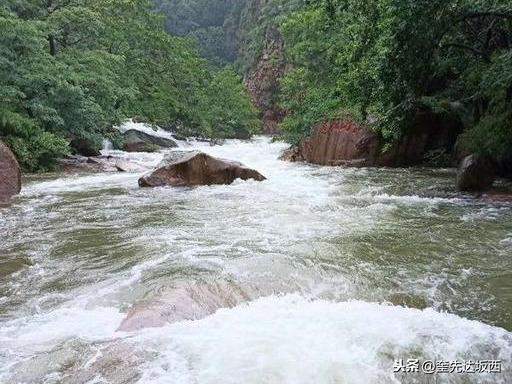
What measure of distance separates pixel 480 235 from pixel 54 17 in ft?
57.4

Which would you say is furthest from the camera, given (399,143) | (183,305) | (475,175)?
(399,143)

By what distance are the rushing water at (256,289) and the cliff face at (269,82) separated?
39.0 meters

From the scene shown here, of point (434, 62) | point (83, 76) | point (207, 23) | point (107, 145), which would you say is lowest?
point (107, 145)

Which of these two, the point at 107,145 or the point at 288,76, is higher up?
the point at 288,76

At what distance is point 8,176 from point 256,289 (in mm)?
7942

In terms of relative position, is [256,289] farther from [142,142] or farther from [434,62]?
[142,142]

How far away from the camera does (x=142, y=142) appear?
24672 mm

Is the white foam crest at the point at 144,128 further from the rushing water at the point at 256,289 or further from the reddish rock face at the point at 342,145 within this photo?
the rushing water at the point at 256,289

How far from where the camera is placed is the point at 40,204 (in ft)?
33.0

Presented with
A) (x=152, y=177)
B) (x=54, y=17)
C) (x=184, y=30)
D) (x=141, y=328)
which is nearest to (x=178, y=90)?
(x=54, y=17)

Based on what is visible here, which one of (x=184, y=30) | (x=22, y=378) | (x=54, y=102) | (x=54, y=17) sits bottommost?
(x=22, y=378)

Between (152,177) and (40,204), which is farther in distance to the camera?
(152,177)

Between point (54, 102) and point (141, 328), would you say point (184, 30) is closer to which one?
point (54, 102)

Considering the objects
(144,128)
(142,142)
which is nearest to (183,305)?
(142,142)
